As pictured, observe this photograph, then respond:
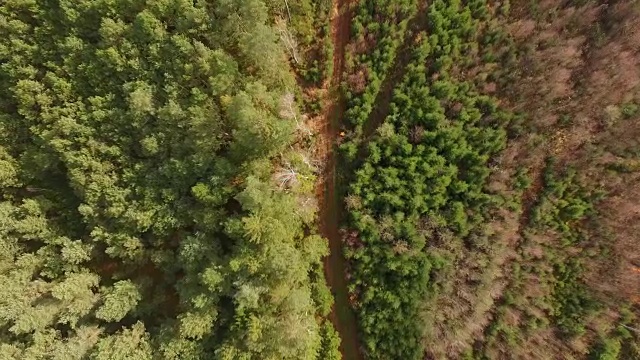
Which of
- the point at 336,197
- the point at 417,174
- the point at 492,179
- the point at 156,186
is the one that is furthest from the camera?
the point at 336,197

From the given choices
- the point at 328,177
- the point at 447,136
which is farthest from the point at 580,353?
the point at 328,177

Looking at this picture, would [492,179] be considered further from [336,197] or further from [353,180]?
[336,197]

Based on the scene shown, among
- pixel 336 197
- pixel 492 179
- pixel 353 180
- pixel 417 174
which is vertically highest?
pixel 492 179

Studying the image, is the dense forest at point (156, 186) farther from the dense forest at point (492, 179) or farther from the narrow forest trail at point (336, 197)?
the dense forest at point (492, 179)

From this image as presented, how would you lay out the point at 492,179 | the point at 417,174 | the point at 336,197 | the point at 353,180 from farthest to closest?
the point at 336,197
the point at 353,180
the point at 492,179
the point at 417,174

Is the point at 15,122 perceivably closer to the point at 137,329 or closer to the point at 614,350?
the point at 137,329

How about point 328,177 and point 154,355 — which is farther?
point 328,177

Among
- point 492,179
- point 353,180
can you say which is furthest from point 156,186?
point 492,179

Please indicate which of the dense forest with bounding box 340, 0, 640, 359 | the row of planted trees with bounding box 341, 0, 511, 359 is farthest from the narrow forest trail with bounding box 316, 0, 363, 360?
the row of planted trees with bounding box 341, 0, 511, 359
